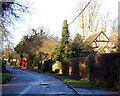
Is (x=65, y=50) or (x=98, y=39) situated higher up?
(x=98, y=39)

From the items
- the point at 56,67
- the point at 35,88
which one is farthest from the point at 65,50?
the point at 35,88

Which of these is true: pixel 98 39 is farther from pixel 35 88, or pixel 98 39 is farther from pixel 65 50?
pixel 35 88

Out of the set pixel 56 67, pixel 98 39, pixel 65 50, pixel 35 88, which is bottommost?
pixel 35 88

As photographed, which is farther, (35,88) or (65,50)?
(65,50)

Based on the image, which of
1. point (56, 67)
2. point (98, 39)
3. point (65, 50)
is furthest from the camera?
point (98, 39)

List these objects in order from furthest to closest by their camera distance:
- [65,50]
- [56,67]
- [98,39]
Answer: [98,39]
[56,67]
[65,50]

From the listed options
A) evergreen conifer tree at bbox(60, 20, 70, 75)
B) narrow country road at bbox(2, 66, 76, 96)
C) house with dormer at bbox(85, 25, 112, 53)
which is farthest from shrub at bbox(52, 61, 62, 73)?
narrow country road at bbox(2, 66, 76, 96)

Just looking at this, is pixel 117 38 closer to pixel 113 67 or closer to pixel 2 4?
pixel 113 67

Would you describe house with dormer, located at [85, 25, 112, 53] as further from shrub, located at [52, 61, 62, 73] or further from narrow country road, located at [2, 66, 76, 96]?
narrow country road, located at [2, 66, 76, 96]

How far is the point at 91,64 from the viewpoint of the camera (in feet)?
50.6

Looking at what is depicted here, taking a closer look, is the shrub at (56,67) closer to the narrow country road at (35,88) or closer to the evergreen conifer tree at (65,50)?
the evergreen conifer tree at (65,50)

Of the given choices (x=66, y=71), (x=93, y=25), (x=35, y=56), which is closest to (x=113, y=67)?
(x=66, y=71)

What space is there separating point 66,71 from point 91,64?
14.1 m

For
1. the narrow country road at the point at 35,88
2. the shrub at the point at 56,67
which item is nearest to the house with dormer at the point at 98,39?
the shrub at the point at 56,67
